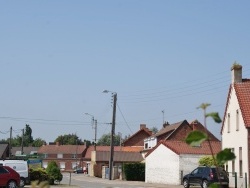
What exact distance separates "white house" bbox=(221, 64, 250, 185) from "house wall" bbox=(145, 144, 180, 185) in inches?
338

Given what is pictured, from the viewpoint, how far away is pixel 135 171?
60.5 metres

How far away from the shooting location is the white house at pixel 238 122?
122 ft

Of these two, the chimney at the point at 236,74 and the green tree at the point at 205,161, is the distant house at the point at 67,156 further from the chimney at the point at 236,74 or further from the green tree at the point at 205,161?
the chimney at the point at 236,74

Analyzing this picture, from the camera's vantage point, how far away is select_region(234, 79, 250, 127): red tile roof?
38.1 meters

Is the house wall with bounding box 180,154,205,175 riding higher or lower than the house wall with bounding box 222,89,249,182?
lower

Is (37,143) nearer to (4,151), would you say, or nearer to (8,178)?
(4,151)

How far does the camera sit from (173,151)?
5119cm

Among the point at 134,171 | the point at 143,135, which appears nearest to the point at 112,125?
the point at 134,171

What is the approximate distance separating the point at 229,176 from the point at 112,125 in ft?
69.7

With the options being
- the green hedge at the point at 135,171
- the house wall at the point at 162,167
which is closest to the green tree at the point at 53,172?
the house wall at the point at 162,167

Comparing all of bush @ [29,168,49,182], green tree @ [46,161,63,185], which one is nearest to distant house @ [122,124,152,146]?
green tree @ [46,161,63,185]

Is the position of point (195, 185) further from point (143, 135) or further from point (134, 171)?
point (143, 135)

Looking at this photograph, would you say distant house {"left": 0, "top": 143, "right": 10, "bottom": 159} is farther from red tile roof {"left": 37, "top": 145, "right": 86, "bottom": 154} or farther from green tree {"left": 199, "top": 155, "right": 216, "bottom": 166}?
red tile roof {"left": 37, "top": 145, "right": 86, "bottom": 154}

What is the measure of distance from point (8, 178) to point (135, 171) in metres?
27.1
